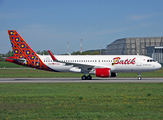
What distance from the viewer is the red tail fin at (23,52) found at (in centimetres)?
3819

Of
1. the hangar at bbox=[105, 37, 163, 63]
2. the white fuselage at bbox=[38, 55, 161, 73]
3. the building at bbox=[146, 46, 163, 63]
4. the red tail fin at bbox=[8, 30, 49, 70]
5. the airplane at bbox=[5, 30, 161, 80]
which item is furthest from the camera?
the hangar at bbox=[105, 37, 163, 63]

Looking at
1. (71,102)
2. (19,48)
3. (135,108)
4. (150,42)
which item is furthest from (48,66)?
(150,42)

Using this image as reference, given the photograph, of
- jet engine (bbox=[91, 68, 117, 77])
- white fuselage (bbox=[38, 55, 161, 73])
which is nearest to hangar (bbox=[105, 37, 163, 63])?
white fuselage (bbox=[38, 55, 161, 73])

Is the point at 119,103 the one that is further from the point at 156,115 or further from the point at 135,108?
the point at 156,115

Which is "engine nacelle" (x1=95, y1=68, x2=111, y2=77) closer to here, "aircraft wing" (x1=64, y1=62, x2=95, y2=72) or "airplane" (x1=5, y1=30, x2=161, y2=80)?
"airplane" (x1=5, y1=30, x2=161, y2=80)

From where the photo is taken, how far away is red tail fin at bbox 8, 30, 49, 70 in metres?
38.2

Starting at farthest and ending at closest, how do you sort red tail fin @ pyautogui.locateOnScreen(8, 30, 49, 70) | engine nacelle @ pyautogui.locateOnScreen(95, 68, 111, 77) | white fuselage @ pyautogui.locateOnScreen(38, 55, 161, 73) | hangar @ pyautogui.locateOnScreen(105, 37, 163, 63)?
hangar @ pyautogui.locateOnScreen(105, 37, 163, 63) < red tail fin @ pyautogui.locateOnScreen(8, 30, 49, 70) < white fuselage @ pyautogui.locateOnScreen(38, 55, 161, 73) < engine nacelle @ pyautogui.locateOnScreen(95, 68, 111, 77)

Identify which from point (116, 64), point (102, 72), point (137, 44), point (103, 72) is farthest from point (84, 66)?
point (137, 44)

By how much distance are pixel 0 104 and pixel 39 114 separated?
4.27 meters

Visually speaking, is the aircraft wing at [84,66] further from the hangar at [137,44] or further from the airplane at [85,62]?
the hangar at [137,44]

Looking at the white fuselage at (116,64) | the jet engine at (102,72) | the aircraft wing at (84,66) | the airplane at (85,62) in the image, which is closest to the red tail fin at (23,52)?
the airplane at (85,62)

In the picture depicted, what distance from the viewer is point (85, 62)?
37.7 m

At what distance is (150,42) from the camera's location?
123 metres

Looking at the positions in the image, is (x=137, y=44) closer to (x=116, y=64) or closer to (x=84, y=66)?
(x=116, y=64)
